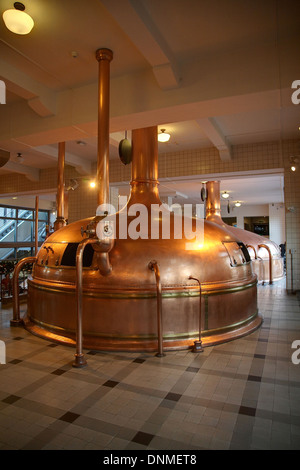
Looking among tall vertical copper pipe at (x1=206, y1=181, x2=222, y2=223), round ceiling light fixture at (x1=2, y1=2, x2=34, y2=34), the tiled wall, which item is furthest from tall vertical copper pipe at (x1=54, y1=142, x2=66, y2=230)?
tall vertical copper pipe at (x1=206, y1=181, x2=222, y2=223)

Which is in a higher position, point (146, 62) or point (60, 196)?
point (146, 62)

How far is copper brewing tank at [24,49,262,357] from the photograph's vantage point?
148 inches

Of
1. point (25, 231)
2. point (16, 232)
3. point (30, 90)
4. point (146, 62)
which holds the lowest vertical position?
point (16, 232)

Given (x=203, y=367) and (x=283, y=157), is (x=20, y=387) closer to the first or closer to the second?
(x=203, y=367)

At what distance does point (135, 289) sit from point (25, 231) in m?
14.8

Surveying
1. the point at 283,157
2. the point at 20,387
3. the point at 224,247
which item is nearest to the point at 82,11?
the point at 224,247

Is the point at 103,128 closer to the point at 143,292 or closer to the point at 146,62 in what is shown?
the point at 146,62

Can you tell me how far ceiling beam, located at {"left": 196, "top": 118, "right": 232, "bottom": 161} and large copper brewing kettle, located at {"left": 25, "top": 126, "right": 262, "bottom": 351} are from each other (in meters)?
1.69

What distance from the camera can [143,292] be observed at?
3.76 m

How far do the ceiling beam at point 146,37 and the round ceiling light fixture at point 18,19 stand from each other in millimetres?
837

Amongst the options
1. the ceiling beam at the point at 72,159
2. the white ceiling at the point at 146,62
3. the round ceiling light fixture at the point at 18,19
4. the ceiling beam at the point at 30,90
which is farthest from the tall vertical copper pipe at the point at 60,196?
the round ceiling light fixture at the point at 18,19

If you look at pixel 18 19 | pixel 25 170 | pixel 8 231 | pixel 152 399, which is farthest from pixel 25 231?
pixel 152 399

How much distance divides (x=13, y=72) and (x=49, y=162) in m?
5.47

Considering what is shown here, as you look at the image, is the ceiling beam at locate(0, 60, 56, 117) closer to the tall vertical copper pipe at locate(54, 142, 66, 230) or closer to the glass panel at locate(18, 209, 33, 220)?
the tall vertical copper pipe at locate(54, 142, 66, 230)
